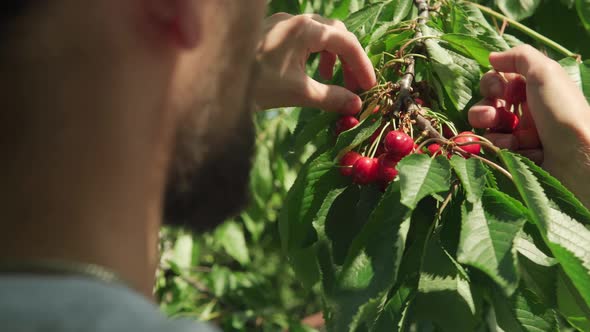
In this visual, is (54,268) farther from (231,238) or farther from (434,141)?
(231,238)

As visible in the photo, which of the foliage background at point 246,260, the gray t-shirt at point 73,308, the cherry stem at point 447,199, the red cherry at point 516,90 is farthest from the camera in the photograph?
the foliage background at point 246,260

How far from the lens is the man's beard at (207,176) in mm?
928

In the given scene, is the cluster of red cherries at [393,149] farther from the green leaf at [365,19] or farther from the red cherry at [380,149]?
the green leaf at [365,19]

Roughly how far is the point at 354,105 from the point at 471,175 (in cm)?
34

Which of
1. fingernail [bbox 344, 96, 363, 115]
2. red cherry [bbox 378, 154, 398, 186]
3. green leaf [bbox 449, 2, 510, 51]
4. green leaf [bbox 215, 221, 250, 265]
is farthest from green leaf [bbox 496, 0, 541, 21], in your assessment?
green leaf [bbox 215, 221, 250, 265]

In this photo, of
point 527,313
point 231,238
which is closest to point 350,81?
point 527,313

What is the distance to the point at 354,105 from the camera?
5.27ft

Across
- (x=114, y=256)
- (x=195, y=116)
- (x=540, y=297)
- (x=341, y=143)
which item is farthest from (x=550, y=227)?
(x=114, y=256)

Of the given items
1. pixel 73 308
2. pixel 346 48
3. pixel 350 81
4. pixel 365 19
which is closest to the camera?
pixel 73 308

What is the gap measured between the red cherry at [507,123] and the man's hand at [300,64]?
0.88 ft

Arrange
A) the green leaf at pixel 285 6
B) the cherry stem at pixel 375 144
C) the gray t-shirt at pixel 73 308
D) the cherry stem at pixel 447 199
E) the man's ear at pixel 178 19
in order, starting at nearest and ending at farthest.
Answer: the gray t-shirt at pixel 73 308
the man's ear at pixel 178 19
the cherry stem at pixel 447 199
the cherry stem at pixel 375 144
the green leaf at pixel 285 6

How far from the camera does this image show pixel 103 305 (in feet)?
2.37

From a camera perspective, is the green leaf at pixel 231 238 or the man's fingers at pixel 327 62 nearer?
the man's fingers at pixel 327 62

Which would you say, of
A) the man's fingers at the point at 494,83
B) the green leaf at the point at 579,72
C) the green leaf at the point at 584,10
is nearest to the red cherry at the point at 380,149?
the man's fingers at the point at 494,83
